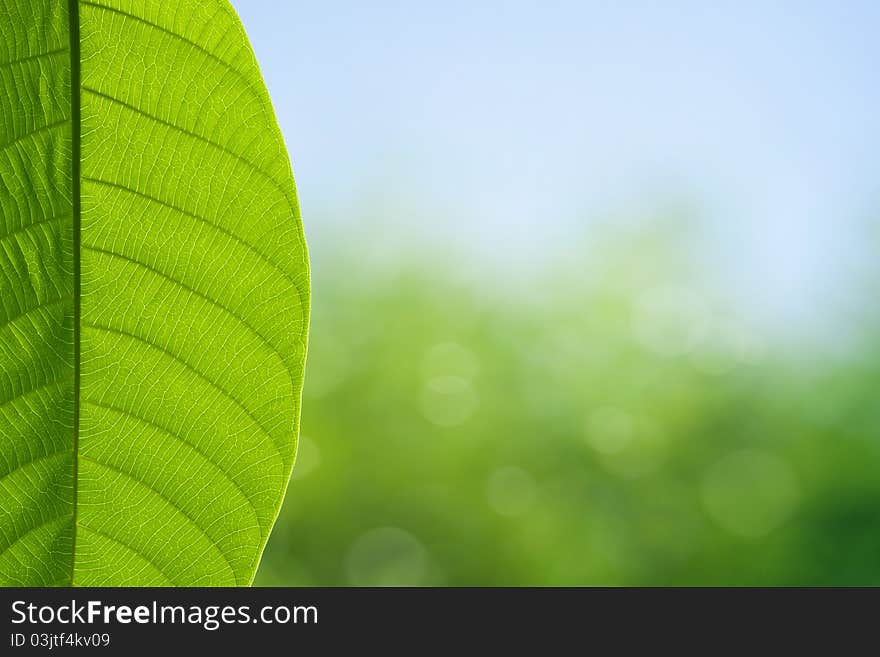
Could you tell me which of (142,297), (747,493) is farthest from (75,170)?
(747,493)

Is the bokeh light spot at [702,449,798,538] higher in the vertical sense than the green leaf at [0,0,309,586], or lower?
higher

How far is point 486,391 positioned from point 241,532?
13.1 meters

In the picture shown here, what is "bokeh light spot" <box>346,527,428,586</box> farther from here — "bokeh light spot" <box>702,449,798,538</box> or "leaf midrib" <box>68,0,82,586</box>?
"leaf midrib" <box>68,0,82,586</box>

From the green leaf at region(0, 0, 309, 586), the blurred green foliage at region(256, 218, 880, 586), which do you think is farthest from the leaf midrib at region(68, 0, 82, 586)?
the blurred green foliage at region(256, 218, 880, 586)

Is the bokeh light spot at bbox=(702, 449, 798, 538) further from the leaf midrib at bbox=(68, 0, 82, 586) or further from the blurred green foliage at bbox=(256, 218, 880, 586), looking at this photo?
the leaf midrib at bbox=(68, 0, 82, 586)

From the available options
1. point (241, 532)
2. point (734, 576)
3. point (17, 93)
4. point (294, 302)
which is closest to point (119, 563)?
point (241, 532)

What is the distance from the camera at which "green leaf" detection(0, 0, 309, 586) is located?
62 cm

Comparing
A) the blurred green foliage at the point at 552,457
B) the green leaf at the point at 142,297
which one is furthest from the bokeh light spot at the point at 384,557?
the green leaf at the point at 142,297

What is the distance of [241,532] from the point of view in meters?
0.66

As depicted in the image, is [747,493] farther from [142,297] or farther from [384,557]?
[142,297]

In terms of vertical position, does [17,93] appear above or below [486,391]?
below

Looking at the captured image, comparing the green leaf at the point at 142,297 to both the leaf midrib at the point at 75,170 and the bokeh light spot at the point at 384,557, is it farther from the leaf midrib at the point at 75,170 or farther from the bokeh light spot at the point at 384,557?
the bokeh light spot at the point at 384,557

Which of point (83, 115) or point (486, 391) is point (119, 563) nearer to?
point (83, 115)

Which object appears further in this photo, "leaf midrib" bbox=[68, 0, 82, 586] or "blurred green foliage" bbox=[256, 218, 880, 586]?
"blurred green foliage" bbox=[256, 218, 880, 586]
